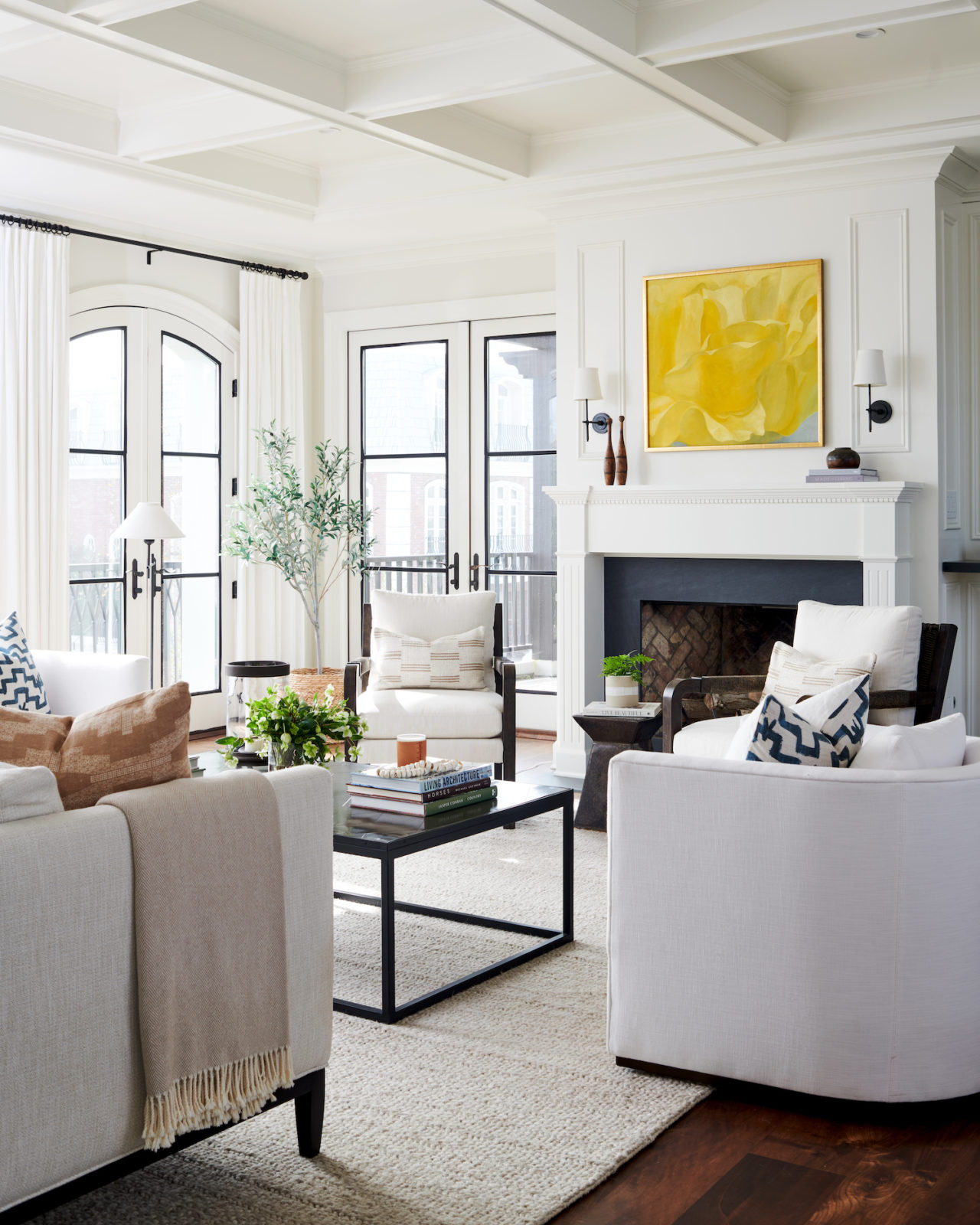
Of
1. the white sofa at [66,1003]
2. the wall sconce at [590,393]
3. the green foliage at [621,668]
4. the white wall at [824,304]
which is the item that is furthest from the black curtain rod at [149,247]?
the white sofa at [66,1003]

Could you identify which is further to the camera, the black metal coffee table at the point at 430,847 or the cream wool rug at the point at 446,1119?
the black metal coffee table at the point at 430,847

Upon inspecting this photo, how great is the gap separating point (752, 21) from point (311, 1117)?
363cm

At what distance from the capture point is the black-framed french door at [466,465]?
726cm

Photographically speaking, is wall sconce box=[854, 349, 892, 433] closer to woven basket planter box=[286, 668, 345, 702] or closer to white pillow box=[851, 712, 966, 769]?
white pillow box=[851, 712, 966, 769]

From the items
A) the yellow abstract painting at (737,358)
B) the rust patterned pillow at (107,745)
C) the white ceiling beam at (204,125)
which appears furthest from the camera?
the yellow abstract painting at (737,358)

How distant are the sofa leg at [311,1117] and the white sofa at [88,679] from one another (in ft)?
7.59

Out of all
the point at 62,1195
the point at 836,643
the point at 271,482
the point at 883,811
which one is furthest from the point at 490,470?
the point at 62,1195

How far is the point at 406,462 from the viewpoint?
25.4 ft

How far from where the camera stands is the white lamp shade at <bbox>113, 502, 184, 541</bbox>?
19.9ft

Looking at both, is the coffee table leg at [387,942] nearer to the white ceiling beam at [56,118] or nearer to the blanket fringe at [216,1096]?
the blanket fringe at [216,1096]

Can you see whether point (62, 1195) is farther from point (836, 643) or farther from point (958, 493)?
point (958, 493)

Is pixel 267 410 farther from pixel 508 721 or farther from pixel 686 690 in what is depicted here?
pixel 686 690

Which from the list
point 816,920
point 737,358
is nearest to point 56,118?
point 737,358

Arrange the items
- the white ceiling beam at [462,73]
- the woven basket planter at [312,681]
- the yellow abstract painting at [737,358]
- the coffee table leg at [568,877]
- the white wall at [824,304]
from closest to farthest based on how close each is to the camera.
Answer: the coffee table leg at [568,877] → the white ceiling beam at [462,73] → the white wall at [824,304] → the yellow abstract painting at [737,358] → the woven basket planter at [312,681]
